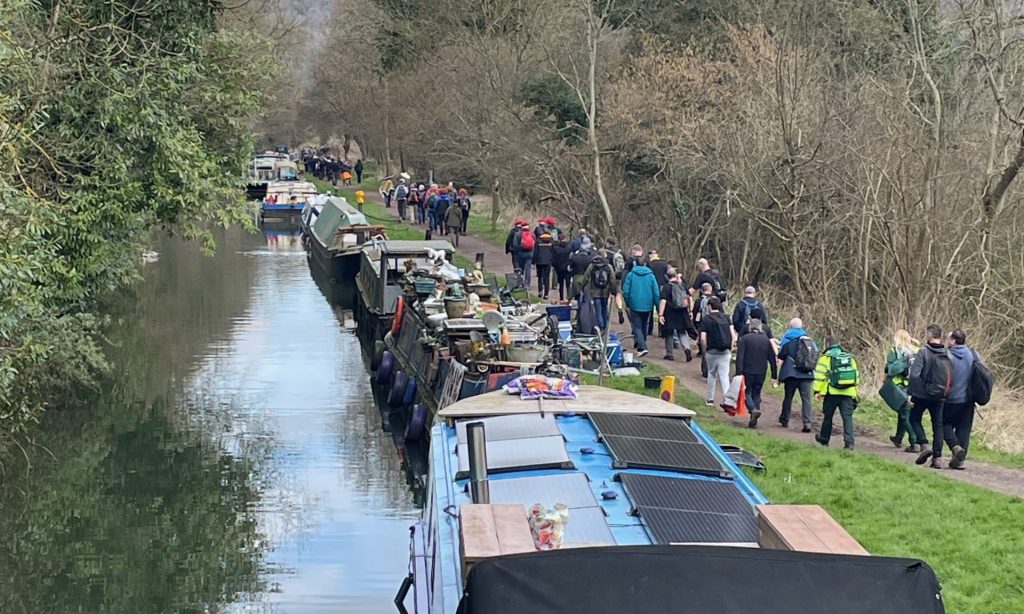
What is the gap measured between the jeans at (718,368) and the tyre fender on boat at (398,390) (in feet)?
21.3

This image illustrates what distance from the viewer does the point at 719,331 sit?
17.5m

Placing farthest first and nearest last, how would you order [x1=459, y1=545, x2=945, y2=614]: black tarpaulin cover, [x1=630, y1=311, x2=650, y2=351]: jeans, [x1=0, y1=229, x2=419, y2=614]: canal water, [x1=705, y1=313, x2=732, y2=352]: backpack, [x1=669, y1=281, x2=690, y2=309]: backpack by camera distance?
[x1=630, y1=311, x2=650, y2=351]: jeans → [x1=669, y1=281, x2=690, y2=309]: backpack → [x1=705, y1=313, x2=732, y2=352]: backpack → [x1=0, y1=229, x2=419, y2=614]: canal water → [x1=459, y1=545, x2=945, y2=614]: black tarpaulin cover

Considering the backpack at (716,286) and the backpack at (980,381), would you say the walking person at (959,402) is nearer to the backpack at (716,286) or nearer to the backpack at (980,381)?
the backpack at (980,381)

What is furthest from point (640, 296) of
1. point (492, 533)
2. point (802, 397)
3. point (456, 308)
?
point (492, 533)

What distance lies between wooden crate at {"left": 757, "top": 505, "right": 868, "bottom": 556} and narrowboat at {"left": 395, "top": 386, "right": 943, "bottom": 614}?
1cm

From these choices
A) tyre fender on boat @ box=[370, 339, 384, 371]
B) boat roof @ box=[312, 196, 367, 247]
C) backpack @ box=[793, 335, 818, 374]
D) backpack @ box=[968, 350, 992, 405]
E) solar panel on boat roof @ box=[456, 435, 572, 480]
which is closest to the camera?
solar panel on boat roof @ box=[456, 435, 572, 480]

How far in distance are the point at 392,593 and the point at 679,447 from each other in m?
4.21

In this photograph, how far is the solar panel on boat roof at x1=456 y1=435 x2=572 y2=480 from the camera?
1058 centimetres

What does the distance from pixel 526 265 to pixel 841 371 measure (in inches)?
571

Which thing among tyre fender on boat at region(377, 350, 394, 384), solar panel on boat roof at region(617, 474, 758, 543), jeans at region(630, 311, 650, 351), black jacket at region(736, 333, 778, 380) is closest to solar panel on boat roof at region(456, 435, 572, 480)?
solar panel on boat roof at region(617, 474, 758, 543)

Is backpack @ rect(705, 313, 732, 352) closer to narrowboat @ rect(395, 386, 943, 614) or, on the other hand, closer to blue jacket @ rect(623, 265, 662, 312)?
blue jacket @ rect(623, 265, 662, 312)

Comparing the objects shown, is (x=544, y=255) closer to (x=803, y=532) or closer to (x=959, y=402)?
(x=959, y=402)

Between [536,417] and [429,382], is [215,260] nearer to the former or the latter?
[429,382]

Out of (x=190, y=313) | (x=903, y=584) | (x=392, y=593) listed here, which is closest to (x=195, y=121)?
(x=392, y=593)
